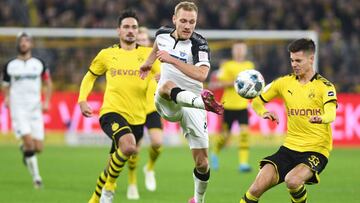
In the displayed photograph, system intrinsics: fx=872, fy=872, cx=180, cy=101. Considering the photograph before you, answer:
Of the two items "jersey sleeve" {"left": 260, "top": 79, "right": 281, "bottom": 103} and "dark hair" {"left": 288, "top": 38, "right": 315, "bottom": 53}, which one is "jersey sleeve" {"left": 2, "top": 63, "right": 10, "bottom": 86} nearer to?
"jersey sleeve" {"left": 260, "top": 79, "right": 281, "bottom": 103}

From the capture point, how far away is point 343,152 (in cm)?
2262

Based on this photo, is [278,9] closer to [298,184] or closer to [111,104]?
[111,104]

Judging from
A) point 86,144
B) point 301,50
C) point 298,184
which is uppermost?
point 301,50

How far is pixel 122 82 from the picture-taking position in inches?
454

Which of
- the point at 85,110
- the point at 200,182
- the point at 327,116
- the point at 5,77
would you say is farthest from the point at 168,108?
the point at 5,77

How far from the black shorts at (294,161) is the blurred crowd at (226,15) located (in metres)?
17.5

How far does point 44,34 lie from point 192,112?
1492 centimetres

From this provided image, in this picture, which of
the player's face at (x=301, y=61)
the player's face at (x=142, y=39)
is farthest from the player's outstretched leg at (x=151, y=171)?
the player's face at (x=301, y=61)

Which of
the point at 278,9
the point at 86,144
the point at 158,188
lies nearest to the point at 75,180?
the point at 158,188

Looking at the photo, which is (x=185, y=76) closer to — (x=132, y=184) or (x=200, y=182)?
(x=200, y=182)

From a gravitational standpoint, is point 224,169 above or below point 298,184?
below

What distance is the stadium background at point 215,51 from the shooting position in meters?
22.7

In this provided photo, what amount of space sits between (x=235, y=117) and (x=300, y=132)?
895cm

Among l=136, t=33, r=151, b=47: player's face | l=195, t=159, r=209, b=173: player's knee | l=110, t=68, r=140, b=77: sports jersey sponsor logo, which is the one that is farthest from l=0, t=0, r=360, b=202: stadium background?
l=195, t=159, r=209, b=173: player's knee
